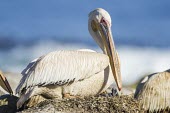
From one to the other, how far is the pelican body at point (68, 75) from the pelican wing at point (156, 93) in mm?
2668

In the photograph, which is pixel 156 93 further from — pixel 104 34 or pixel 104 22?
pixel 104 22

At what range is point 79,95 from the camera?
10.5m

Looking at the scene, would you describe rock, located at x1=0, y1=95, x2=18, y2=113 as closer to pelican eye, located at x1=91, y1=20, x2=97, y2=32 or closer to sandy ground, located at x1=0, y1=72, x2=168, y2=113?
sandy ground, located at x1=0, y1=72, x2=168, y2=113

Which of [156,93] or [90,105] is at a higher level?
[156,93]

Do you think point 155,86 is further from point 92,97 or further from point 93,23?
point 92,97

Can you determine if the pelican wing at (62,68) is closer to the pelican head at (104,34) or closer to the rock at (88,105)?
the pelican head at (104,34)

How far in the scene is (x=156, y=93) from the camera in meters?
13.6

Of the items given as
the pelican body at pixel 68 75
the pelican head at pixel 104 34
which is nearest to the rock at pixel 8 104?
the pelican body at pixel 68 75

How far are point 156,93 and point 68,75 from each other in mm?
3582

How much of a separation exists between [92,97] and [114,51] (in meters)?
1.33

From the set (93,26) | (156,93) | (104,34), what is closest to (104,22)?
(104,34)

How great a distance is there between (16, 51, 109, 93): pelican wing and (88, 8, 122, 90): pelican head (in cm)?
23

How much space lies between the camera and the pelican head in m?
10.9

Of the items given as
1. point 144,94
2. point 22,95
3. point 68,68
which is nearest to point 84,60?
point 68,68
